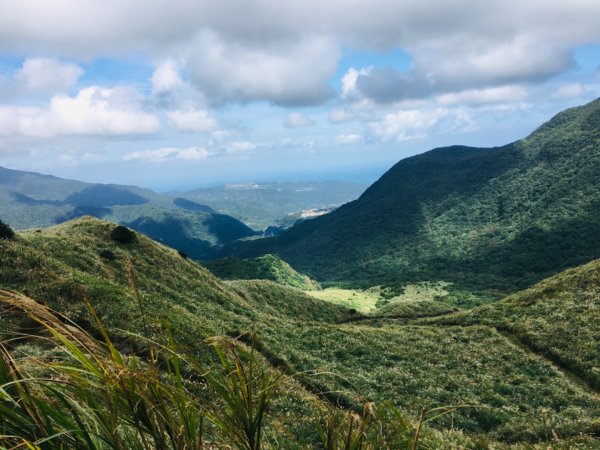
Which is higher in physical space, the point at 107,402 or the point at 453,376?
the point at 107,402

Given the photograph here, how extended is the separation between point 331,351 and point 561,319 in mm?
22714

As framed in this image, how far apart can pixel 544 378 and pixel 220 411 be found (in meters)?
29.3

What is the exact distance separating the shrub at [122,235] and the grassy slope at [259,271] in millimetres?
64892

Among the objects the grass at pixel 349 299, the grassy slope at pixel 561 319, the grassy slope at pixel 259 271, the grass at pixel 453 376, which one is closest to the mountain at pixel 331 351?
the grass at pixel 453 376

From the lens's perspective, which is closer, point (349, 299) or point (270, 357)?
point (270, 357)

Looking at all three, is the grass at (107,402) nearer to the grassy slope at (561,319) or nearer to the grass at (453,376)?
the grass at (453,376)

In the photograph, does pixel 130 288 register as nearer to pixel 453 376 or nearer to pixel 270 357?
pixel 270 357

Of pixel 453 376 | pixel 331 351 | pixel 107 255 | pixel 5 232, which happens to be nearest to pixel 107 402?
pixel 453 376

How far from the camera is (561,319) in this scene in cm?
3481

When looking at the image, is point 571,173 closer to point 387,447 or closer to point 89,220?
point 89,220

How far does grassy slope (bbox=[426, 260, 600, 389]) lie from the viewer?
91.4 feet

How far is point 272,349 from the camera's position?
26250 millimetres

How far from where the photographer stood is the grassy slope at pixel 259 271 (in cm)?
11231

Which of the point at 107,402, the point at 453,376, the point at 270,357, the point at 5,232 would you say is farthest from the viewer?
the point at 5,232
